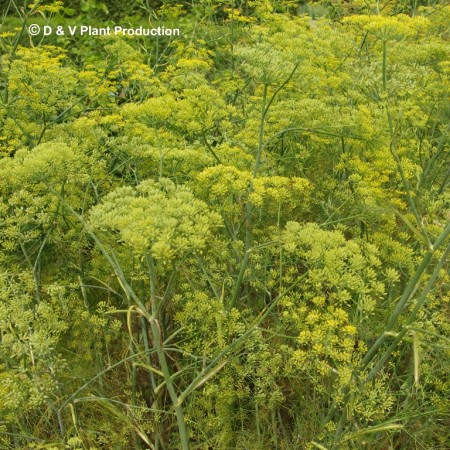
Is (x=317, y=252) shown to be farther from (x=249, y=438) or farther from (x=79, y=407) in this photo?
(x=79, y=407)

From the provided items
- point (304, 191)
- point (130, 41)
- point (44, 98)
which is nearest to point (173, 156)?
point (304, 191)

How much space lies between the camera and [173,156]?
2.86 metres

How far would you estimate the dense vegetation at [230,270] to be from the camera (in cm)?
236

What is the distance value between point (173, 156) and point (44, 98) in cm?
119

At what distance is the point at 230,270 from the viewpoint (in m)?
3.10

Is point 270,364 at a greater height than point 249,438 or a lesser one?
greater

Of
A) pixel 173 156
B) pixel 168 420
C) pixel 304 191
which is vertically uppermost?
pixel 173 156

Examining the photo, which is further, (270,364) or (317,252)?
(270,364)

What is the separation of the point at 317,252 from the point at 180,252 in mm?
548

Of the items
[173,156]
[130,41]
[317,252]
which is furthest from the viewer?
[130,41]

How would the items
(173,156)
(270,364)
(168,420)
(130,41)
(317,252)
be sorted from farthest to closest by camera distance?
1. (130,41)
2. (168,420)
3. (173,156)
4. (270,364)
5. (317,252)

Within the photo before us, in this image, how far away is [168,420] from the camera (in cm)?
307

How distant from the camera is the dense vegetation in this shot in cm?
236

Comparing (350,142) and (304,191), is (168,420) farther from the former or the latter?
(350,142)
